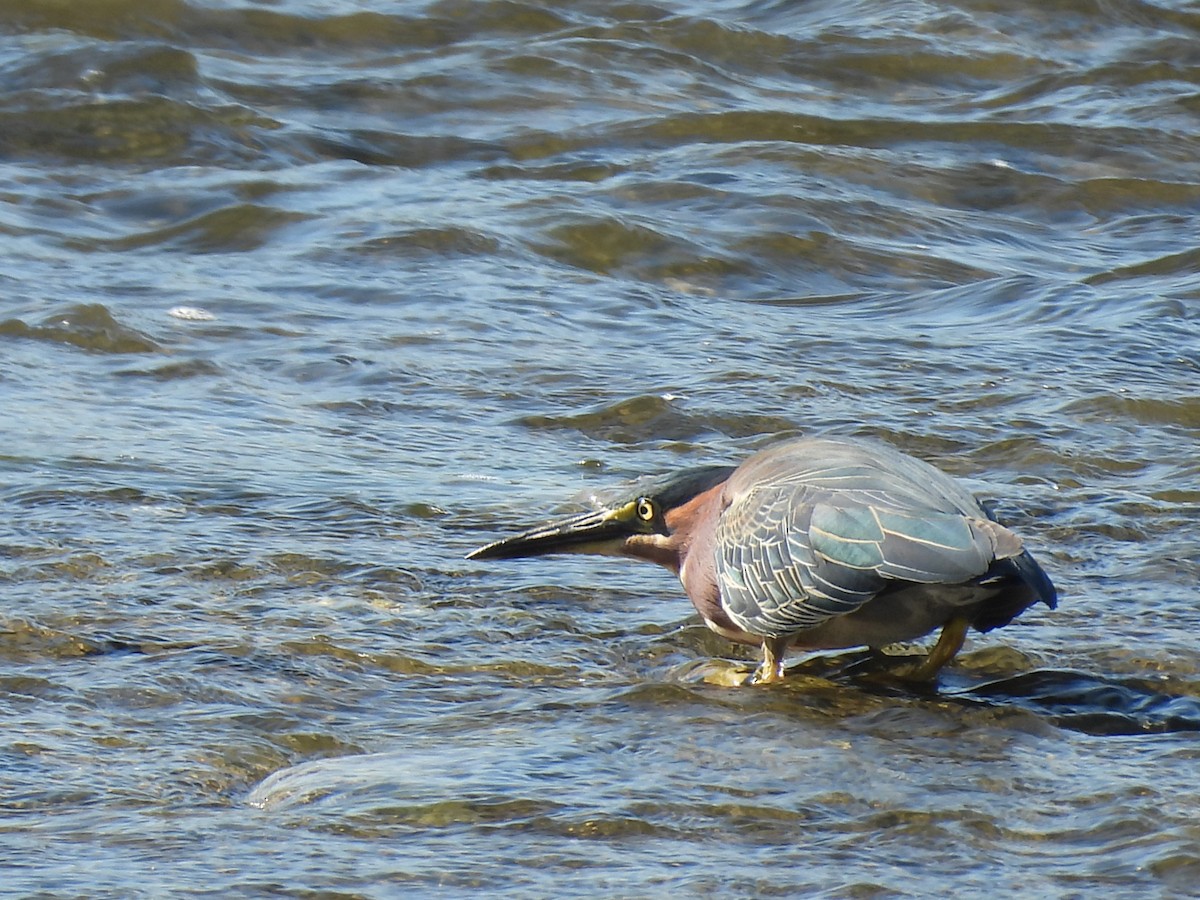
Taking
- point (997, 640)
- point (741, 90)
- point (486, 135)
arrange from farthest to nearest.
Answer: point (741, 90) < point (486, 135) < point (997, 640)

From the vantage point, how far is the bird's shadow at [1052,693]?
4137mm

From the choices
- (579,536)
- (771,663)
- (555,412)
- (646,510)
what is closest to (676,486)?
(646,510)

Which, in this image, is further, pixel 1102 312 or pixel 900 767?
pixel 1102 312

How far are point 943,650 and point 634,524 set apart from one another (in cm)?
83

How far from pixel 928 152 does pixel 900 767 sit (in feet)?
23.2

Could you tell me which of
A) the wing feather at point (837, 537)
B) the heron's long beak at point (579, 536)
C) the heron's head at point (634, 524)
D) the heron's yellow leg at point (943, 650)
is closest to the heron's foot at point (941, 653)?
the heron's yellow leg at point (943, 650)

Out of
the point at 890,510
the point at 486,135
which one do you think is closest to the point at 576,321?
the point at 486,135

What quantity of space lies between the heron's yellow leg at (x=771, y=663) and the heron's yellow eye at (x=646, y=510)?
0.48 m

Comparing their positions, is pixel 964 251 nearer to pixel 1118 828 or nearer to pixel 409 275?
pixel 409 275

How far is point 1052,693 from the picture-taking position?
434 centimetres

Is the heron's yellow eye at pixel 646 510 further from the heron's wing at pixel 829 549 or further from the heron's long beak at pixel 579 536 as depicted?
the heron's wing at pixel 829 549

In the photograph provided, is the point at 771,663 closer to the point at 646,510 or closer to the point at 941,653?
the point at 941,653

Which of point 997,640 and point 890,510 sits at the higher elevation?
point 890,510

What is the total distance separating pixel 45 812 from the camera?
11.7 ft
